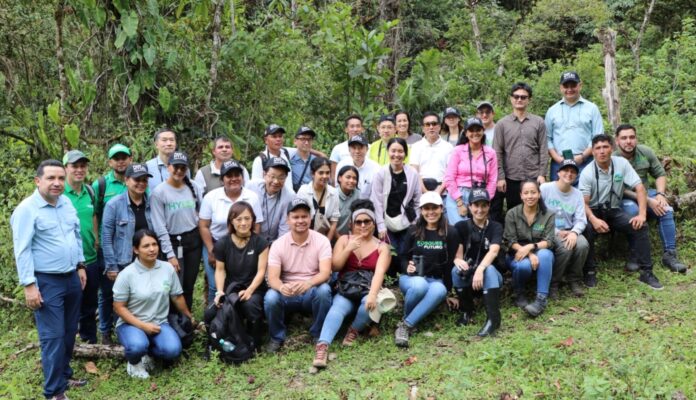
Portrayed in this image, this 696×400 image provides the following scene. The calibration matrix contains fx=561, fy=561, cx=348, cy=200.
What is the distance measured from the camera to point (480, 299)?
6234mm

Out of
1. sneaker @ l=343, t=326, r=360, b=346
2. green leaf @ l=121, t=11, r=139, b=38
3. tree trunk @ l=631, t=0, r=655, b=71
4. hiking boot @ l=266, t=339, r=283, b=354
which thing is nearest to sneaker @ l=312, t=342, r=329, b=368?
sneaker @ l=343, t=326, r=360, b=346

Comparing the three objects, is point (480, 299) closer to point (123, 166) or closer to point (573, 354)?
point (573, 354)

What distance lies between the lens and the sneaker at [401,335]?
17.8 ft

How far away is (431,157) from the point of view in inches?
263

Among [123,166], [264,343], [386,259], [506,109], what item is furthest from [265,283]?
[506,109]

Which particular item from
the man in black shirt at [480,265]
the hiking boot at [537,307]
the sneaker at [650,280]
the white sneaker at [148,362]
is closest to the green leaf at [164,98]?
the white sneaker at [148,362]

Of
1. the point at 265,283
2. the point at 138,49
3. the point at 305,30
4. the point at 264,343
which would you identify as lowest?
the point at 264,343

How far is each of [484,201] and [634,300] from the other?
205 cm

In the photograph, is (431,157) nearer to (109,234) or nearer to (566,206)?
(566,206)

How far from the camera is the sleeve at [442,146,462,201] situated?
630 cm

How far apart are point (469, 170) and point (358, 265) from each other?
5.55ft

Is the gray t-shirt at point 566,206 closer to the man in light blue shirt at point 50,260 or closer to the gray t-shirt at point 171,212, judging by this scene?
the gray t-shirt at point 171,212

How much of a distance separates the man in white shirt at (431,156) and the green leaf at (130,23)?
379 centimetres

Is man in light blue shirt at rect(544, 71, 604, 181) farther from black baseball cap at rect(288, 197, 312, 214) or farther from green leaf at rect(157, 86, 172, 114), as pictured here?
green leaf at rect(157, 86, 172, 114)
